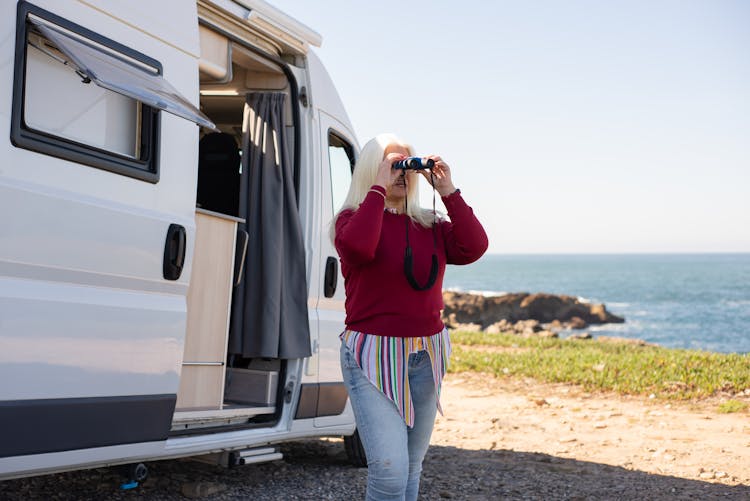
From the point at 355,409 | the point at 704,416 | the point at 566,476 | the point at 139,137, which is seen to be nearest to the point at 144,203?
the point at 139,137

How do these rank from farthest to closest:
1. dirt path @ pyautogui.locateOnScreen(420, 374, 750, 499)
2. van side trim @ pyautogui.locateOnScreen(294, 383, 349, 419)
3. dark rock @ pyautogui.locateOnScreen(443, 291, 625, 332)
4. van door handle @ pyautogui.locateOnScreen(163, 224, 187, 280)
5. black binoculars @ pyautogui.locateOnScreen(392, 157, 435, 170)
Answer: dark rock @ pyautogui.locateOnScreen(443, 291, 625, 332) < dirt path @ pyautogui.locateOnScreen(420, 374, 750, 499) < van side trim @ pyautogui.locateOnScreen(294, 383, 349, 419) < van door handle @ pyautogui.locateOnScreen(163, 224, 187, 280) < black binoculars @ pyautogui.locateOnScreen(392, 157, 435, 170)

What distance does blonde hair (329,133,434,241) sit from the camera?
11.3 feet

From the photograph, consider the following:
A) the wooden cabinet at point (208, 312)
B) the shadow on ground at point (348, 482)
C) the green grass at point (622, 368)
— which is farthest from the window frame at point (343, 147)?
the green grass at point (622, 368)

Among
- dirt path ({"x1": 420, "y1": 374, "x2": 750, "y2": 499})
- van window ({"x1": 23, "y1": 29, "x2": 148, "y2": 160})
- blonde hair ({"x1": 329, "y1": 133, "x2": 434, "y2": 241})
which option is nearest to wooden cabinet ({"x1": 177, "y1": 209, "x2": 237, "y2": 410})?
van window ({"x1": 23, "y1": 29, "x2": 148, "y2": 160})

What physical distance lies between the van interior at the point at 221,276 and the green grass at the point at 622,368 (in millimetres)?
5431

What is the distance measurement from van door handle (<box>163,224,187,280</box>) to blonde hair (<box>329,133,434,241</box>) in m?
0.89

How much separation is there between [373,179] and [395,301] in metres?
0.49

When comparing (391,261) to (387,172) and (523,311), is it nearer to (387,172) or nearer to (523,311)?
(387,172)

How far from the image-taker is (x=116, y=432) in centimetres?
379

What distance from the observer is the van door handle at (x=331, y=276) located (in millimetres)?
5574

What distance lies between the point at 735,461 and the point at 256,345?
143 inches

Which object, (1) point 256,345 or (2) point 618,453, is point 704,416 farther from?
(1) point 256,345

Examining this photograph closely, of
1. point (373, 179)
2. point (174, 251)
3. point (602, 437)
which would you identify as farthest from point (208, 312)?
point (602, 437)

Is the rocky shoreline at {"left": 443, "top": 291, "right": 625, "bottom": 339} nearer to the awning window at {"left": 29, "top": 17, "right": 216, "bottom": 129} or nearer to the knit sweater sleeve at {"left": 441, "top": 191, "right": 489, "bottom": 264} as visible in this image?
the awning window at {"left": 29, "top": 17, "right": 216, "bottom": 129}
